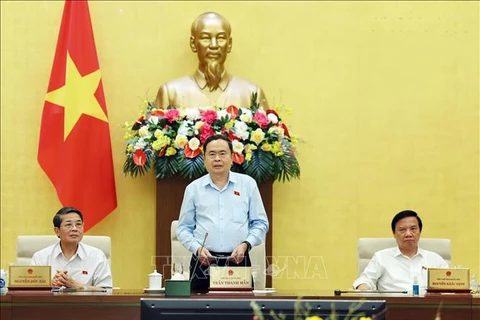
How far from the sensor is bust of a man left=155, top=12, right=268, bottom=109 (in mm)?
6246

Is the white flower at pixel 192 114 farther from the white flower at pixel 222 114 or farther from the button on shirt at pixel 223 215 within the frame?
the button on shirt at pixel 223 215

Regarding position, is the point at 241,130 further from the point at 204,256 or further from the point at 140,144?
the point at 204,256

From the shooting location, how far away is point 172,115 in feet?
19.5

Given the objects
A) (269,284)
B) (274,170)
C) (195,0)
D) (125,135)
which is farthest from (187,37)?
(269,284)

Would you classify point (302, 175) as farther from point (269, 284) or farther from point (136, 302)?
point (136, 302)

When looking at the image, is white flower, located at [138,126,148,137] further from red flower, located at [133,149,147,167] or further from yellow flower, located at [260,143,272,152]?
yellow flower, located at [260,143,272,152]

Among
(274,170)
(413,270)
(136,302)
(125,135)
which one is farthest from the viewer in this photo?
(125,135)

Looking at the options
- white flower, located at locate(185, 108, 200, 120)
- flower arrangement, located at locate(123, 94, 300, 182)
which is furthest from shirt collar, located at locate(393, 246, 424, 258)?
white flower, located at locate(185, 108, 200, 120)

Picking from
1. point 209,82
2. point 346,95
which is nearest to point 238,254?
point 209,82

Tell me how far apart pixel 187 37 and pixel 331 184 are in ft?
4.36

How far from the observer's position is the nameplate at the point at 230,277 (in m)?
3.97

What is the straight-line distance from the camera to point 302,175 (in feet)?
21.9

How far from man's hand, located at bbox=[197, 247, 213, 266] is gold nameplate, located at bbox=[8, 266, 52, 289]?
0.74m

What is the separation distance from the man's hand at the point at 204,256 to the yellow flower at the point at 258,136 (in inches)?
59.2
